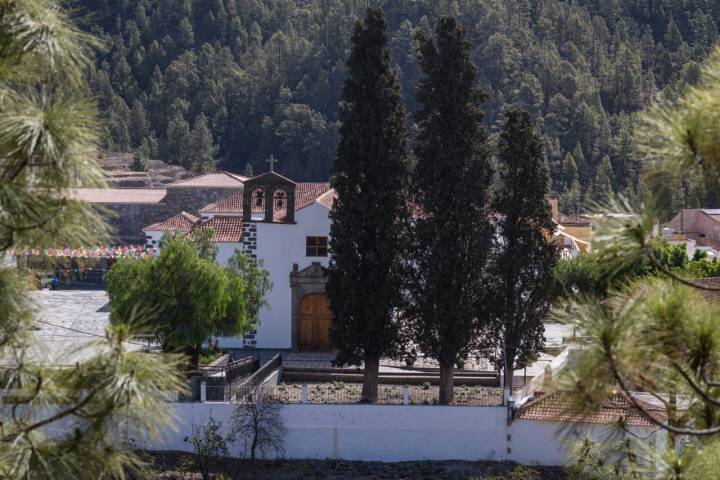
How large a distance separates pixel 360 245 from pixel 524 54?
215 feet

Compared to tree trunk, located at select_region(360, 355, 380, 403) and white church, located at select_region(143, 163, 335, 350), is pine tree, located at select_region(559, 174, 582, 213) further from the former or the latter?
tree trunk, located at select_region(360, 355, 380, 403)

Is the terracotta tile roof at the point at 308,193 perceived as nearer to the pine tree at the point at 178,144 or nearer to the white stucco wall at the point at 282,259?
the white stucco wall at the point at 282,259

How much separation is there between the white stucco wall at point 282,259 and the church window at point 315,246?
83 millimetres

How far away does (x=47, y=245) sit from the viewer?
14.3 ft

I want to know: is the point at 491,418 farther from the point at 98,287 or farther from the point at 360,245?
the point at 98,287

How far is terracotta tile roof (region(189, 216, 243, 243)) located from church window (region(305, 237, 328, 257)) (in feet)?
4.94

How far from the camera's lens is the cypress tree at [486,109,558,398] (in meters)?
18.3

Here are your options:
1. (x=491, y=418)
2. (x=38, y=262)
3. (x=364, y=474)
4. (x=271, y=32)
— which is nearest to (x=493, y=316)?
(x=491, y=418)

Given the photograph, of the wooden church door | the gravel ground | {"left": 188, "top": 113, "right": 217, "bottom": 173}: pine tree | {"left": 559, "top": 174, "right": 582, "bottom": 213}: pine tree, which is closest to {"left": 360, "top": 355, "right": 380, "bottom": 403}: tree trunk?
the gravel ground

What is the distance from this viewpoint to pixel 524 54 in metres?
81.4

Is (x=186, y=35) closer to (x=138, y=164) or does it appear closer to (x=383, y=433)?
(x=138, y=164)

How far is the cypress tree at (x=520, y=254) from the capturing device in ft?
60.0

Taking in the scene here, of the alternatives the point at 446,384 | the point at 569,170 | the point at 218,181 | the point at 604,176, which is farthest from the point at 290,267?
the point at 569,170

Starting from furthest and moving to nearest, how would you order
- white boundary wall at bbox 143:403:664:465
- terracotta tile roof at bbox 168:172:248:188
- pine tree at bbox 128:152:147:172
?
pine tree at bbox 128:152:147:172
terracotta tile roof at bbox 168:172:248:188
white boundary wall at bbox 143:403:664:465
